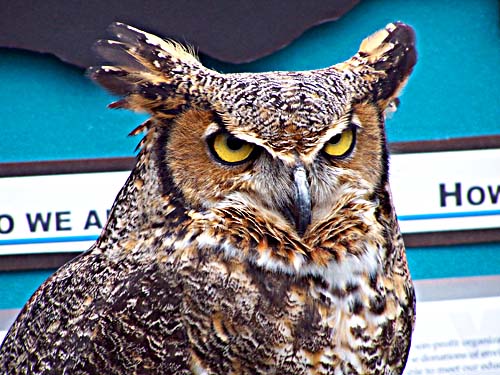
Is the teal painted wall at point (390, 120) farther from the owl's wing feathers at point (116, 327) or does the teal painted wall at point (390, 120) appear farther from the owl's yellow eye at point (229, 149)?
the owl's yellow eye at point (229, 149)

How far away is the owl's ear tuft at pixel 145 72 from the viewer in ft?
3.37

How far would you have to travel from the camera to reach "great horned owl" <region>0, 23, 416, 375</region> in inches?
39.3

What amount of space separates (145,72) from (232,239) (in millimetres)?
303

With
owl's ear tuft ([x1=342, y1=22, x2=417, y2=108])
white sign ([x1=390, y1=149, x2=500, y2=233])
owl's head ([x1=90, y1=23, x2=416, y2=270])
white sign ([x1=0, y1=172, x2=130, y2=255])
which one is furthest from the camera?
white sign ([x1=390, y1=149, x2=500, y2=233])

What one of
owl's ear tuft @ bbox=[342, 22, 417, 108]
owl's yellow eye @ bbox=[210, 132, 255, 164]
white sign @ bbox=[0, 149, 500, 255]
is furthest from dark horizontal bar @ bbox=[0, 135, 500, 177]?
owl's yellow eye @ bbox=[210, 132, 255, 164]

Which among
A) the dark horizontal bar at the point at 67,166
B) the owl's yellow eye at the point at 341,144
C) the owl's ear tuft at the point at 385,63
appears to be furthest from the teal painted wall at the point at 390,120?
the owl's yellow eye at the point at 341,144

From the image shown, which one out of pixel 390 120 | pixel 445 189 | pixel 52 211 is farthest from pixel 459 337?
pixel 52 211

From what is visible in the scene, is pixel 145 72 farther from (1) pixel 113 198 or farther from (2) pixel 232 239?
(1) pixel 113 198

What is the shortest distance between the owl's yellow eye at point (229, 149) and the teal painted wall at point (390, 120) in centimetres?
99

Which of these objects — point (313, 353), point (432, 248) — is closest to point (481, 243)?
point (432, 248)

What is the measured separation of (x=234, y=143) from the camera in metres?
0.97

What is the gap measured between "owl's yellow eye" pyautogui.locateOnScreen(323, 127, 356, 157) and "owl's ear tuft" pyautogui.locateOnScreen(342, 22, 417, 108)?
0.22ft

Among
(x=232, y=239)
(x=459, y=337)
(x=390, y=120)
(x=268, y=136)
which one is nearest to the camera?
(x=268, y=136)

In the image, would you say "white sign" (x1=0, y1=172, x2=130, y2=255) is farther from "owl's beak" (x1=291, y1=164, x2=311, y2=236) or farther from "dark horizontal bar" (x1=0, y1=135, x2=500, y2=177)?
"owl's beak" (x1=291, y1=164, x2=311, y2=236)
